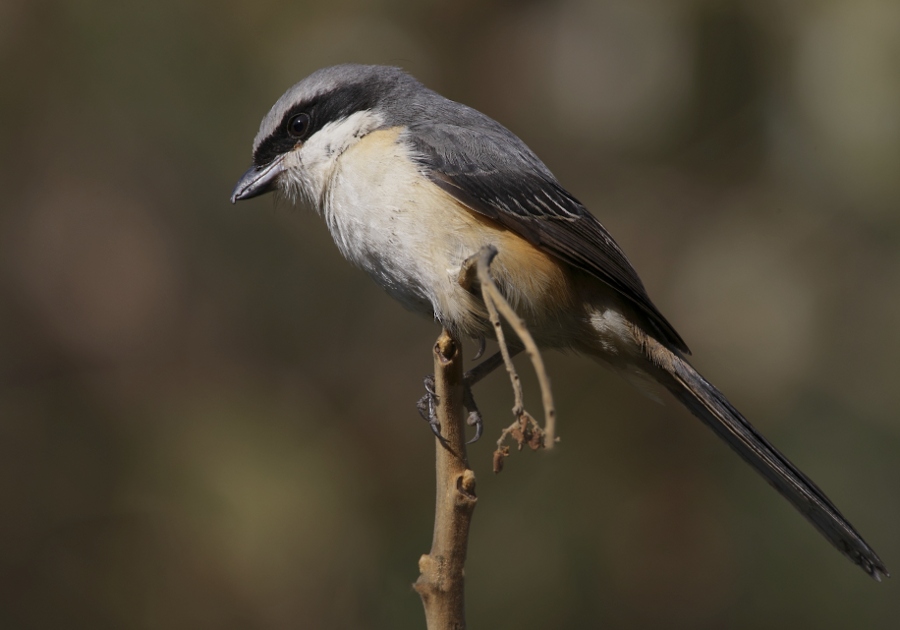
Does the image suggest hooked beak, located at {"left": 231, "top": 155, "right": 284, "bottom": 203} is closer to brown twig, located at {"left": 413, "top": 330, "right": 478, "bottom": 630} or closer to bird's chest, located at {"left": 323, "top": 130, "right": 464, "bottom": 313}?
bird's chest, located at {"left": 323, "top": 130, "right": 464, "bottom": 313}

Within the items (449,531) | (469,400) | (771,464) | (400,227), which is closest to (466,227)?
(400,227)

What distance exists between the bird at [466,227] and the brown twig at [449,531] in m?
0.56

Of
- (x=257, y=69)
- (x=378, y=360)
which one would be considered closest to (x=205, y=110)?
(x=257, y=69)

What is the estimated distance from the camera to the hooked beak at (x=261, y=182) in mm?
3047

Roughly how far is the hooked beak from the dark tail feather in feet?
4.56

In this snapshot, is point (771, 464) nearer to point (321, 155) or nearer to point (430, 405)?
point (430, 405)

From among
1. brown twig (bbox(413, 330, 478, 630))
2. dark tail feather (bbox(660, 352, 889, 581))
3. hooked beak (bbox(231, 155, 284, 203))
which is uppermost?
hooked beak (bbox(231, 155, 284, 203))

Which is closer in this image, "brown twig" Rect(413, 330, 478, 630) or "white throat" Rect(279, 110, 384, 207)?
"brown twig" Rect(413, 330, 478, 630)

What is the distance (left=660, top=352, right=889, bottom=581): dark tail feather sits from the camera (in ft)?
8.57

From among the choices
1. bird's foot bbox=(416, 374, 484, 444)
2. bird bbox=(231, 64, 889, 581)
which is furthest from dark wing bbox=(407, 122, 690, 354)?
bird's foot bbox=(416, 374, 484, 444)

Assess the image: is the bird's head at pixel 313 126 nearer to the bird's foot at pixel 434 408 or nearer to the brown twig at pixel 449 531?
the bird's foot at pixel 434 408

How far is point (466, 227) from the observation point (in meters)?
2.64

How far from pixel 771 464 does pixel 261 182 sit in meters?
1.80

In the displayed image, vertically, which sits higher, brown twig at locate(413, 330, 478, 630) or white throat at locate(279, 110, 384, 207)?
white throat at locate(279, 110, 384, 207)
